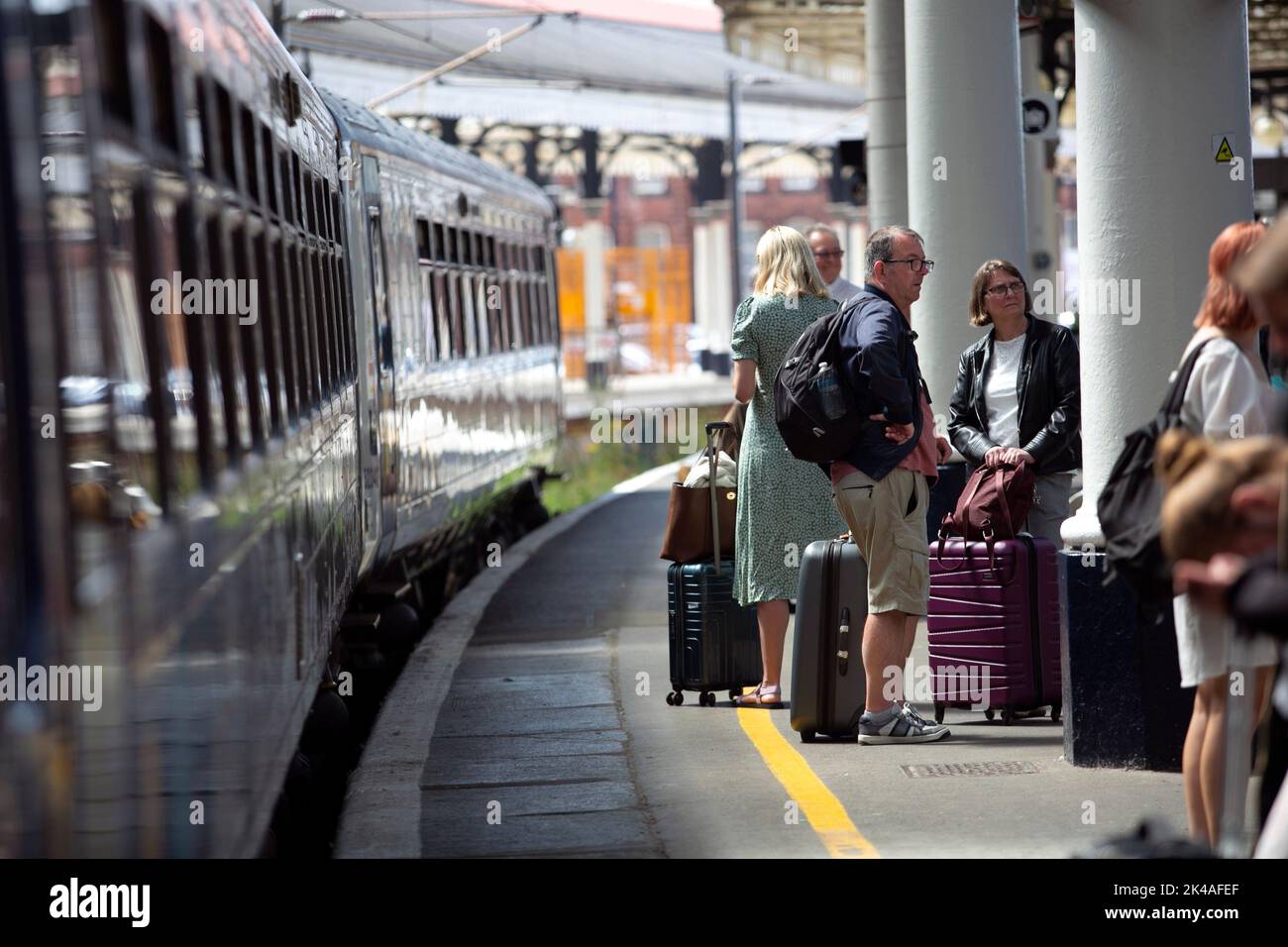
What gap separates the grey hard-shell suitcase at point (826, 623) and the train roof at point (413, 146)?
4.26 meters

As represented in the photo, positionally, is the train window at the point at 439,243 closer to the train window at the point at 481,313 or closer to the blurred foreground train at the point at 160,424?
the train window at the point at 481,313

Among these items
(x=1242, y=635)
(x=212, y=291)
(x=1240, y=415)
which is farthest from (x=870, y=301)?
(x=1242, y=635)

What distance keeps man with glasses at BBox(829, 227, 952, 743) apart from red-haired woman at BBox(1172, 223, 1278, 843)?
2.30 metres

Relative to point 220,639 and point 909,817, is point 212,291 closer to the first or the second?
point 220,639

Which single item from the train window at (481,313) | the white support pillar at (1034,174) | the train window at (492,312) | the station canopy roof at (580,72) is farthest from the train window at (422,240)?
the station canopy roof at (580,72)

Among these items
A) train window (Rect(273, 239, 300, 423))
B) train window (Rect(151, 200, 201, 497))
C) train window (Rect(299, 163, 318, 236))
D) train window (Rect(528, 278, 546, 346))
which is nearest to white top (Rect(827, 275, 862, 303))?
train window (Rect(299, 163, 318, 236))

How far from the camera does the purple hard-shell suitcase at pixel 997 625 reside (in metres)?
8.26

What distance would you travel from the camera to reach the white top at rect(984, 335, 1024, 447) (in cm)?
870

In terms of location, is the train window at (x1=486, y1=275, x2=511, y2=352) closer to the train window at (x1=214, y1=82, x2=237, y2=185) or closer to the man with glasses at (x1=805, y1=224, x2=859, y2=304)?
the man with glasses at (x1=805, y1=224, x2=859, y2=304)

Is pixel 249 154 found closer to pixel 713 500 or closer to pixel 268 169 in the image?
pixel 268 169

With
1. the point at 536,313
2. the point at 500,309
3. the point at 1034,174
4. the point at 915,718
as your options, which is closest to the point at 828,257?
the point at 915,718

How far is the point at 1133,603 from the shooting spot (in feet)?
23.3

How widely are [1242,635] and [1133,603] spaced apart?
3.36 meters

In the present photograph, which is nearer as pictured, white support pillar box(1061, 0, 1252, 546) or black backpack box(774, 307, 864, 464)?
white support pillar box(1061, 0, 1252, 546)
